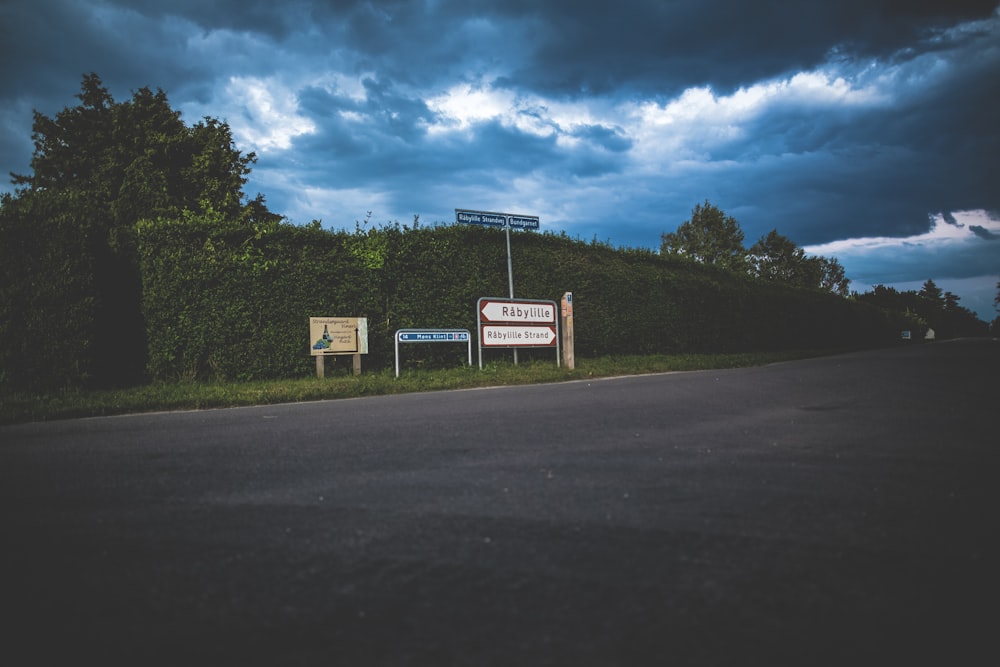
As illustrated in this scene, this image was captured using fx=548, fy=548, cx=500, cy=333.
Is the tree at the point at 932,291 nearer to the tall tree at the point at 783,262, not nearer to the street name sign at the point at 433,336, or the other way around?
the tall tree at the point at 783,262

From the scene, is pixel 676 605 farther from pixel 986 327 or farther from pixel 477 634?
pixel 986 327

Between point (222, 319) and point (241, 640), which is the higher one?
point (222, 319)

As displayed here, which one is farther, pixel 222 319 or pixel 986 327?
pixel 986 327

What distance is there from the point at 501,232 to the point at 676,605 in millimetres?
13756

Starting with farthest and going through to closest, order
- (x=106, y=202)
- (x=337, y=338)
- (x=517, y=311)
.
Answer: (x=106, y=202)
(x=517, y=311)
(x=337, y=338)

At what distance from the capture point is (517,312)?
45.3 ft

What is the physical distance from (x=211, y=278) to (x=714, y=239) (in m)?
42.2

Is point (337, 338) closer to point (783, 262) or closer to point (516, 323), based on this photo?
point (516, 323)

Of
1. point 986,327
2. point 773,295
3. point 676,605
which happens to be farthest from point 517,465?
point 986,327

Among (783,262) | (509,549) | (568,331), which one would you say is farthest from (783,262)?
(509,549)

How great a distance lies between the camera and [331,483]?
11.2ft

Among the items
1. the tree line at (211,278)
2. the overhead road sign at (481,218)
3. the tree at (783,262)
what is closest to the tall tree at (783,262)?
the tree at (783,262)

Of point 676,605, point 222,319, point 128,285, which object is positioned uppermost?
point 128,285

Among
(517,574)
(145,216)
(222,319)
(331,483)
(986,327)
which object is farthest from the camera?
(986,327)
